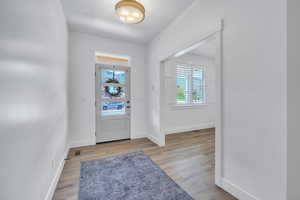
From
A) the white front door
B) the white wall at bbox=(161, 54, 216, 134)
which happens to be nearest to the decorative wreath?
the white front door

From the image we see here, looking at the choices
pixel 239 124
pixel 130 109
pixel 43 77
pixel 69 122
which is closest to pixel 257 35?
pixel 239 124

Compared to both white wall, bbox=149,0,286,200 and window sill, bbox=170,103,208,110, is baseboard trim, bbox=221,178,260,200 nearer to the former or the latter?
white wall, bbox=149,0,286,200

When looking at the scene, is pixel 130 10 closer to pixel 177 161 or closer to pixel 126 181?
pixel 126 181

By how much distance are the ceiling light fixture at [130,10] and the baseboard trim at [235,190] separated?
271cm

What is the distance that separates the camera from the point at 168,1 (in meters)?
2.07

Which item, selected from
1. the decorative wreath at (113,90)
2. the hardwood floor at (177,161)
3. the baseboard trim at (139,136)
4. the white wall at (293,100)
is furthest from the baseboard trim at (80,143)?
the white wall at (293,100)

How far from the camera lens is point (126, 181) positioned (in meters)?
1.84

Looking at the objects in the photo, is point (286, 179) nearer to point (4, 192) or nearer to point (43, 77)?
point (4, 192)

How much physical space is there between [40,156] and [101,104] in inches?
87.8

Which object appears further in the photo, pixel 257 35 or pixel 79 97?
pixel 79 97

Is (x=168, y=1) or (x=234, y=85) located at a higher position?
(x=168, y=1)

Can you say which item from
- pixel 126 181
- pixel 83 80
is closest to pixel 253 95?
Answer: pixel 126 181

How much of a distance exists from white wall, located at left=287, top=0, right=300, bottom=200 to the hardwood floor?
2.52 ft

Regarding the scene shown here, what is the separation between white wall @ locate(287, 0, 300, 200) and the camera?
1018 mm
